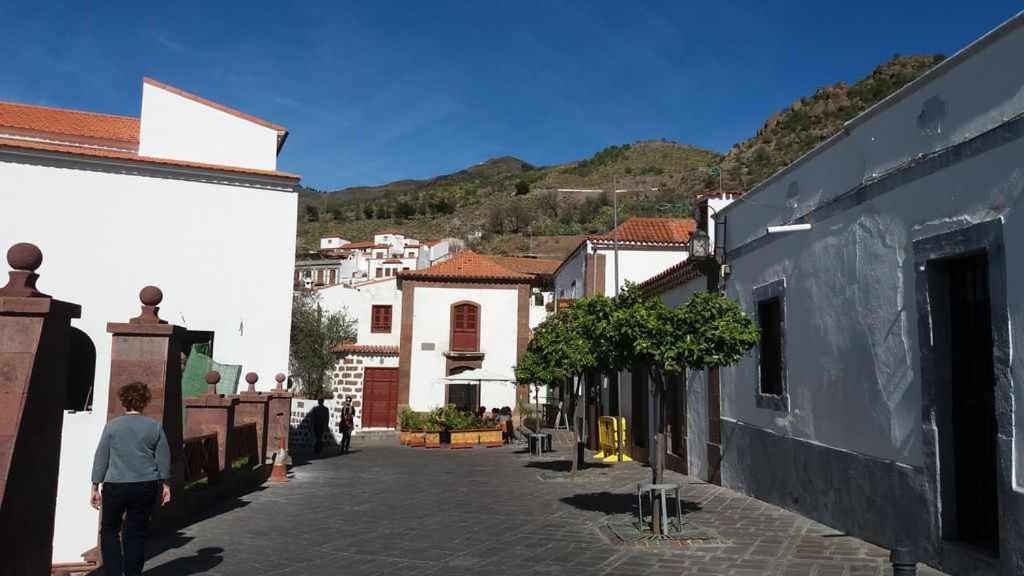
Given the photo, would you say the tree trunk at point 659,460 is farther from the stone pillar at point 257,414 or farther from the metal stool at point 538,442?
the metal stool at point 538,442

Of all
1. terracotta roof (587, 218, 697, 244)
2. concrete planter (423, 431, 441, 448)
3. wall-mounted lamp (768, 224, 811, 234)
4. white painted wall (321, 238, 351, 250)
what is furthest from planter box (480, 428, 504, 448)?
white painted wall (321, 238, 351, 250)

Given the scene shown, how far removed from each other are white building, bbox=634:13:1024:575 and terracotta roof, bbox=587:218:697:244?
12566 mm

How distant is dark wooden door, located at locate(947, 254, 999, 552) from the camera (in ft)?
20.3

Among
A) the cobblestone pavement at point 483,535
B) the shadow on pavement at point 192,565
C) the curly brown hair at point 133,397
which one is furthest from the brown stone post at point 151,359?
the curly brown hair at point 133,397

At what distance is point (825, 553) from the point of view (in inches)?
283

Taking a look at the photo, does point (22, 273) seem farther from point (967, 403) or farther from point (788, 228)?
point (788, 228)

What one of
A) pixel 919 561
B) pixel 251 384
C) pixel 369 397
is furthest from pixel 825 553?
pixel 369 397

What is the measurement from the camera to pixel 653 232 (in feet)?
76.0

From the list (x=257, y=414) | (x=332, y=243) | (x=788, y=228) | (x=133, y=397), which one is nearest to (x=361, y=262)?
(x=332, y=243)

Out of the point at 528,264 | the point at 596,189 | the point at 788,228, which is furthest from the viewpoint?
the point at 596,189

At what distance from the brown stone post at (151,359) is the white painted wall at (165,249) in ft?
25.7

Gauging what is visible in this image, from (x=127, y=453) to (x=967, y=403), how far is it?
22.3 ft

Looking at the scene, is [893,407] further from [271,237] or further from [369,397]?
[369,397]

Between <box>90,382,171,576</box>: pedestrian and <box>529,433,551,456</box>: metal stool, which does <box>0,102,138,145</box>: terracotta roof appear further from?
<box>90,382,171,576</box>: pedestrian
